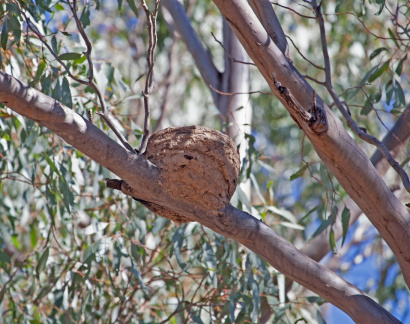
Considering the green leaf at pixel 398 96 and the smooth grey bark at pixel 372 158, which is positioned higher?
the green leaf at pixel 398 96

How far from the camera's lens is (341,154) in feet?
7.18

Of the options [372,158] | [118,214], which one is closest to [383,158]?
[372,158]

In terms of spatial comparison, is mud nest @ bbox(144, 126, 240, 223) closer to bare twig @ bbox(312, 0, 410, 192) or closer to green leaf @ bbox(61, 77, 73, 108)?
bare twig @ bbox(312, 0, 410, 192)

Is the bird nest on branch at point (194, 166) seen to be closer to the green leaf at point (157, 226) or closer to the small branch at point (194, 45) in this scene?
the green leaf at point (157, 226)

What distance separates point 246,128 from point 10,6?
179cm

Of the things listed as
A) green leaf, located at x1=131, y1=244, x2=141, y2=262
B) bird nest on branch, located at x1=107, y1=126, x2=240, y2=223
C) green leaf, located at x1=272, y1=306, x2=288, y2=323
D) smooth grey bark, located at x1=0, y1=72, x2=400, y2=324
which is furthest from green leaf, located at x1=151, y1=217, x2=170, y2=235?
smooth grey bark, located at x1=0, y1=72, x2=400, y2=324

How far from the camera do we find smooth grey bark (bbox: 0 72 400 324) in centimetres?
208

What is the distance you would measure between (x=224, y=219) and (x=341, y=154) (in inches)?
19.9

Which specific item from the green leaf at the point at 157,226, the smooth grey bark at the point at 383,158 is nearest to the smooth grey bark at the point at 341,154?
the smooth grey bark at the point at 383,158

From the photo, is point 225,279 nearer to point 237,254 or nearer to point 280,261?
point 237,254

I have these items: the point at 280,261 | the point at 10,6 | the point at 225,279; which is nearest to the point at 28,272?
the point at 225,279

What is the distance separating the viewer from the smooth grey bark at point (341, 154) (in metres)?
2.20

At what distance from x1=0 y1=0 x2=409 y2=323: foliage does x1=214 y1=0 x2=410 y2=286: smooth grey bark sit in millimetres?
454

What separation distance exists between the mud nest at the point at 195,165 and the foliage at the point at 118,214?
0.40 meters
